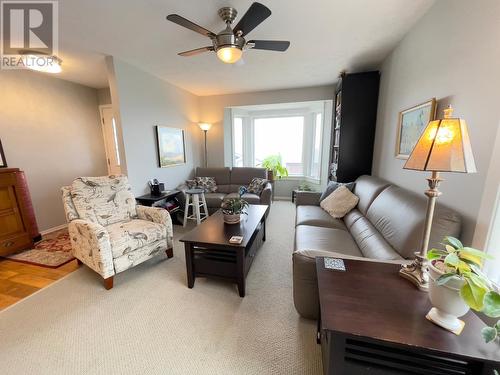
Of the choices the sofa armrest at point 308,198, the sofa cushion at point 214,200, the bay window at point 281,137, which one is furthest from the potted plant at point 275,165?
the sofa armrest at point 308,198

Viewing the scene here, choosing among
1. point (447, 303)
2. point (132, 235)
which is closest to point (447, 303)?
point (447, 303)

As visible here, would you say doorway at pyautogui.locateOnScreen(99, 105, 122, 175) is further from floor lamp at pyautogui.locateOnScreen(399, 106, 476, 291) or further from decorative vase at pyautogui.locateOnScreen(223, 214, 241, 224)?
floor lamp at pyautogui.locateOnScreen(399, 106, 476, 291)

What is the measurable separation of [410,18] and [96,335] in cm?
374

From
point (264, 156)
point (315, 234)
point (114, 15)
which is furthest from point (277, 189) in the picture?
point (114, 15)

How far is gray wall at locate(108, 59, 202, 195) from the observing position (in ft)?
9.11

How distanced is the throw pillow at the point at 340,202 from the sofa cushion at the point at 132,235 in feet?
6.92

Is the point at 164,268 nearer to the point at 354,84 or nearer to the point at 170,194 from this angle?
the point at 170,194

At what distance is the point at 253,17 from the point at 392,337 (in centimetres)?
206

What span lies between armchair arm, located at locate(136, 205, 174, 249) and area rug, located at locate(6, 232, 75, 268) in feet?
3.30

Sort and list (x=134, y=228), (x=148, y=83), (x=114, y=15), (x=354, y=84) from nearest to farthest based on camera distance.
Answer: (x=114, y=15) → (x=134, y=228) → (x=354, y=84) → (x=148, y=83)

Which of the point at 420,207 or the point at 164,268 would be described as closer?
the point at 420,207

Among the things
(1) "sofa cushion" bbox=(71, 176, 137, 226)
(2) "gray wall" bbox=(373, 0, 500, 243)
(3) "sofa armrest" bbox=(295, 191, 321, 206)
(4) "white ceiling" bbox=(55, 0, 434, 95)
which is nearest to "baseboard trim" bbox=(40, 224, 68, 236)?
(1) "sofa cushion" bbox=(71, 176, 137, 226)

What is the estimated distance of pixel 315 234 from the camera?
2.04m

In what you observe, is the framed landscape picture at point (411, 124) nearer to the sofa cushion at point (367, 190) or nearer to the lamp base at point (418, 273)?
the sofa cushion at point (367, 190)
